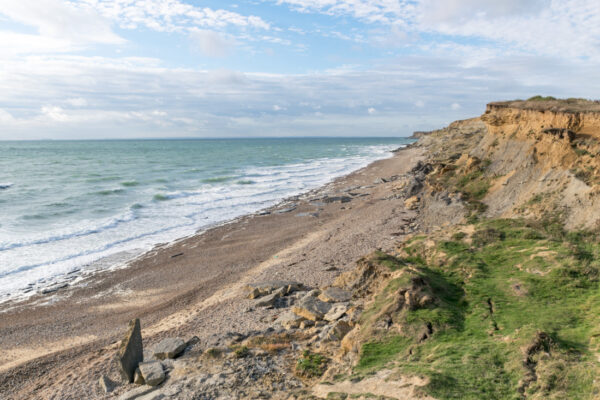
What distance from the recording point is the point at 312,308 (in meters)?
10.5

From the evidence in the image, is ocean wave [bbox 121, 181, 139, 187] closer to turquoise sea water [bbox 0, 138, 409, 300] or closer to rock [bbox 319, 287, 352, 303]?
turquoise sea water [bbox 0, 138, 409, 300]

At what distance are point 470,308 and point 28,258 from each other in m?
20.3

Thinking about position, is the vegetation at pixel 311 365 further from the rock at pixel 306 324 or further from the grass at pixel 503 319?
the rock at pixel 306 324

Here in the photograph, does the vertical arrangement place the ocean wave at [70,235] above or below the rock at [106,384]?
above

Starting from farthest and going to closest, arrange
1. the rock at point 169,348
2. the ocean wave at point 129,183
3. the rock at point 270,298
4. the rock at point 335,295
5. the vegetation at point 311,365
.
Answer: the ocean wave at point 129,183 → the rock at point 270,298 → the rock at point 335,295 → the rock at point 169,348 → the vegetation at point 311,365

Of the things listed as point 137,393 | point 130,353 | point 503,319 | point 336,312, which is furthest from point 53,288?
point 503,319

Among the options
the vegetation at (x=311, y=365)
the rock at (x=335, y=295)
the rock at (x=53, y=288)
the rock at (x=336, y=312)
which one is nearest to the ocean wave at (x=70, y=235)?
the rock at (x=53, y=288)

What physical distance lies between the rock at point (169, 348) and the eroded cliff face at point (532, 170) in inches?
467

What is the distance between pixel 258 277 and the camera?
1530 cm

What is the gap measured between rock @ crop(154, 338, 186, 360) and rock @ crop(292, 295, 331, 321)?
3.02m

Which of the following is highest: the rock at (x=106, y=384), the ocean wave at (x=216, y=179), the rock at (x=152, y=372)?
the ocean wave at (x=216, y=179)

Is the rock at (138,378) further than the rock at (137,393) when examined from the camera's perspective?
Yes

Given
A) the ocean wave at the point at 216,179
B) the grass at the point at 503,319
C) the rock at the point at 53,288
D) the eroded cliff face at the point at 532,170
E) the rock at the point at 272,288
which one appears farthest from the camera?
the ocean wave at the point at 216,179

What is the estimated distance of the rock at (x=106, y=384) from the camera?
8547 millimetres
